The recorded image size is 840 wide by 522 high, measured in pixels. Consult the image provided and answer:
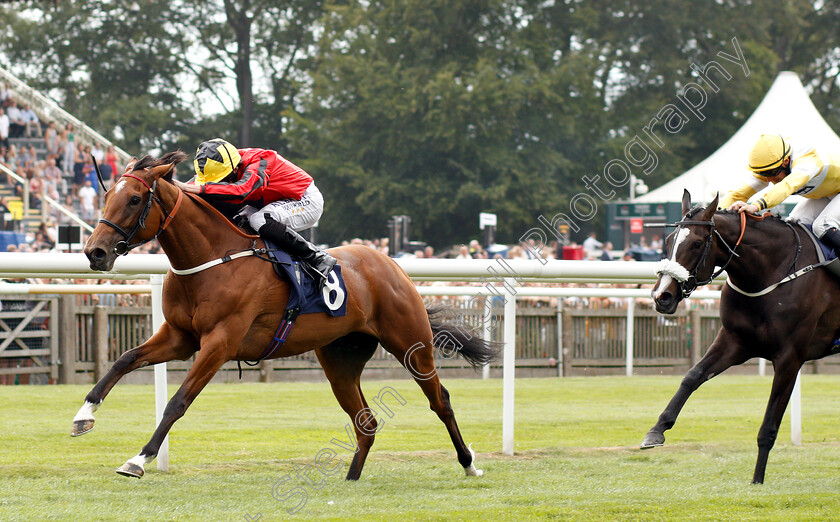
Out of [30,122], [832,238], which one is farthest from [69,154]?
[832,238]

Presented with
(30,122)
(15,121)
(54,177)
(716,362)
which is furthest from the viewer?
(30,122)

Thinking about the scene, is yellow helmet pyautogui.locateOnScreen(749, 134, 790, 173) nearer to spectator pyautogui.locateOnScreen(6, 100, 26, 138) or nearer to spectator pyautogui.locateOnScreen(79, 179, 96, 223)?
spectator pyautogui.locateOnScreen(79, 179, 96, 223)

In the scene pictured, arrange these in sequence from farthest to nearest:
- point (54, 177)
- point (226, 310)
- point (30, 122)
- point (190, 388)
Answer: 1. point (30, 122)
2. point (54, 177)
3. point (226, 310)
4. point (190, 388)

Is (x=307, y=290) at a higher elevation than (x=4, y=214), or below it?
below

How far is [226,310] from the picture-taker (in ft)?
17.1

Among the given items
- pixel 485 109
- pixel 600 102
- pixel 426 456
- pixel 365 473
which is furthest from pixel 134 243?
pixel 600 102

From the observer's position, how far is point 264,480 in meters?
5.57

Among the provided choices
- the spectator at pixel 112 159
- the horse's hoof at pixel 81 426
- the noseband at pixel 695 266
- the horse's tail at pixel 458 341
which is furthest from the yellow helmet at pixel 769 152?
the spectator at pixel 112 159

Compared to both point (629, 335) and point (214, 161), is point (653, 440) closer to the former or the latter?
point (214, 161)

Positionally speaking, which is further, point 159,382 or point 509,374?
point 509,374

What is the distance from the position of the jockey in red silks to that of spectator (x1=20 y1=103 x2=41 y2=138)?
17.9 m

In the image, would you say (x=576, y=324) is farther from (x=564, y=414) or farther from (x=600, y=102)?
(x=600, y=102)

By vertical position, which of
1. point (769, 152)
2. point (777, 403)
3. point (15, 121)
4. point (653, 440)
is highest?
point (15, 121)

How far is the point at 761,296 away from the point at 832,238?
1.91ft
